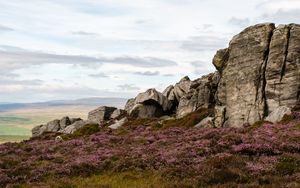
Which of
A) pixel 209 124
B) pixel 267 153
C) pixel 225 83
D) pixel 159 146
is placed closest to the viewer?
pixel 267 153

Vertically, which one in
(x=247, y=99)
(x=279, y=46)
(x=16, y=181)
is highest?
(x=279, y=46)

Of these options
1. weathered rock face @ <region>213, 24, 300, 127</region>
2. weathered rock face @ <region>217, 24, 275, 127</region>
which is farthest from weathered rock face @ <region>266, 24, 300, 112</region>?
weathered rock face @ <region>217, 24, 275, 127</region>

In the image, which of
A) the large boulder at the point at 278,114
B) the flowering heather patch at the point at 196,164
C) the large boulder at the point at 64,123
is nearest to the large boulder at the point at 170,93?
the large boulder at the point at 64,123

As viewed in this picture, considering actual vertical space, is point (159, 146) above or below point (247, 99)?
below

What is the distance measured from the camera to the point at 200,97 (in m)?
63.6

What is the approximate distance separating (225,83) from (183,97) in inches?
409

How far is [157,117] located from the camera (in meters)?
68.4

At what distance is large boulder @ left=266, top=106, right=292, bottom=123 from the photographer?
46.4 m

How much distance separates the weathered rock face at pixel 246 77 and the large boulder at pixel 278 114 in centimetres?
292

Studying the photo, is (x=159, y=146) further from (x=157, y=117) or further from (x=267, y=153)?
(x=157, y=117)

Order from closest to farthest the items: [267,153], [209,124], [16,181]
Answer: [16,181]
[267,153]
[209,124]

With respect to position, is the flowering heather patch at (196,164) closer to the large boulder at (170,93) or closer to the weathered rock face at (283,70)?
the weathered rock face at (283,70)

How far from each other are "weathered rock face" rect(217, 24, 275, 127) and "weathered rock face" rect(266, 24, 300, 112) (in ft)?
3.30

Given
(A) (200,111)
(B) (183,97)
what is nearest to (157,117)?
(B) (183,97)
